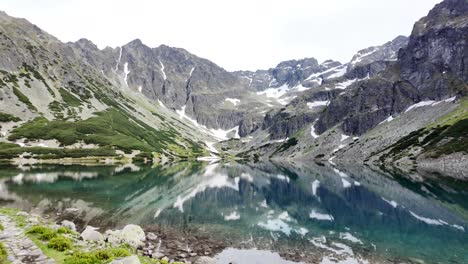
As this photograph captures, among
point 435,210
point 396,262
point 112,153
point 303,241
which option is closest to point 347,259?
point 396,262

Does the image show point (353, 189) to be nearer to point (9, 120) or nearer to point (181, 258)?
point (181, 258)

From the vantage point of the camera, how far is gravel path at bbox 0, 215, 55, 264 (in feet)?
67.0

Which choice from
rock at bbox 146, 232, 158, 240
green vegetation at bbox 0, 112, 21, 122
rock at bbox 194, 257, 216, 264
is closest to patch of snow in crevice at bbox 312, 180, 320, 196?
rock at bbox 146, 232, 158, 240

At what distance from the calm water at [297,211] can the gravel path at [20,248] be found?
1817cm

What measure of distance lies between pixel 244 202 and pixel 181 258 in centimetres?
3861

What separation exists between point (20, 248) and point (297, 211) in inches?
1826

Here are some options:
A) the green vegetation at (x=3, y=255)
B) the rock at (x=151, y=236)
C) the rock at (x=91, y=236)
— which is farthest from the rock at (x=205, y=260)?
the green vegetation at (x=3, y=255)

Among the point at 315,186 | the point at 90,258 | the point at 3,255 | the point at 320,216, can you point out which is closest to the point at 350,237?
the point at 320,216

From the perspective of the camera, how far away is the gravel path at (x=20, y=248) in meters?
20.4

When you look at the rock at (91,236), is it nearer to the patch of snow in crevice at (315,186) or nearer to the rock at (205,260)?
the rock at (205,260)

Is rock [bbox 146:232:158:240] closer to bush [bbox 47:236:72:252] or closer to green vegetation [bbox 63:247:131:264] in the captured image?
bush [bbox 47:236:72:252]

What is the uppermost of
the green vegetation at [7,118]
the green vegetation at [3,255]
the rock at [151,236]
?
the green vegetation at [7,118]

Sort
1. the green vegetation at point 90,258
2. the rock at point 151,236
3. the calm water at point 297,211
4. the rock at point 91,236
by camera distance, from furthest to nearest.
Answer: the calm water at point 297,211, the rock at point 151,236, the rock at point 91,236, the green vegetation at point 90,258

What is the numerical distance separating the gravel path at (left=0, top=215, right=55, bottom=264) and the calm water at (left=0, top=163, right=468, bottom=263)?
59.6 feet
